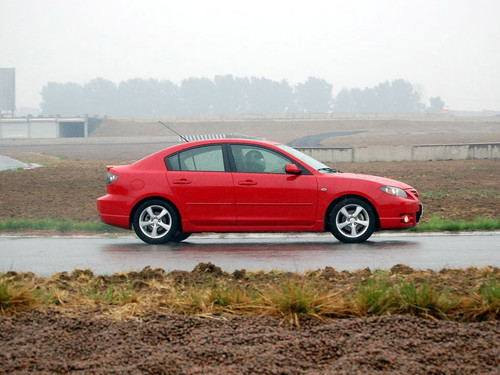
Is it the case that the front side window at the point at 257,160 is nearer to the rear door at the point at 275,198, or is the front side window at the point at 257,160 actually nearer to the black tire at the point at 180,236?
the rear door at the point at 275,198

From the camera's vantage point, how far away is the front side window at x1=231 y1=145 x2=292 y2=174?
477 inches

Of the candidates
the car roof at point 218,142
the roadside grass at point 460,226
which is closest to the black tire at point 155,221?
the car roof at point 218,142

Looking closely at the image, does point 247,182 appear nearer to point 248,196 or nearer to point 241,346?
point 248,196

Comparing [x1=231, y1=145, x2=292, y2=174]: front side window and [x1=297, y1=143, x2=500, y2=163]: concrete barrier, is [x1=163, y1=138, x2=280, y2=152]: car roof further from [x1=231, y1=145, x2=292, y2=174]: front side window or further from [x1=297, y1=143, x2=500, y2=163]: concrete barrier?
[x1=297, y1=143, x2=500, y2=163]: concrete barrier

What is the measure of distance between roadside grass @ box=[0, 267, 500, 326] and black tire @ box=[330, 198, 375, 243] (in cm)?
481

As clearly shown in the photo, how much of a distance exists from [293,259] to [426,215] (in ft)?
23.9

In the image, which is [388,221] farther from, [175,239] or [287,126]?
[287,126]

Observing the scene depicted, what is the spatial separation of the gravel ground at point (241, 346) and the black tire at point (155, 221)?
20.5 feet

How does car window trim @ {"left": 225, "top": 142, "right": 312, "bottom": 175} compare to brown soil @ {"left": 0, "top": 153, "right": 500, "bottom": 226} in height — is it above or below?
above

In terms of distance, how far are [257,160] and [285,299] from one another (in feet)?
21.3

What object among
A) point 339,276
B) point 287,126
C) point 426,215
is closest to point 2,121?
point 287,126

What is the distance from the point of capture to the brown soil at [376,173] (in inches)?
691

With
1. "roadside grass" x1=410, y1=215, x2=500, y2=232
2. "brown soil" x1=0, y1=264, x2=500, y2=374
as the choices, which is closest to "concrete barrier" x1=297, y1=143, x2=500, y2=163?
"roadside grass" x1=410, y1=215, x2=500, y2=232

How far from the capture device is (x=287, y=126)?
119250mm
